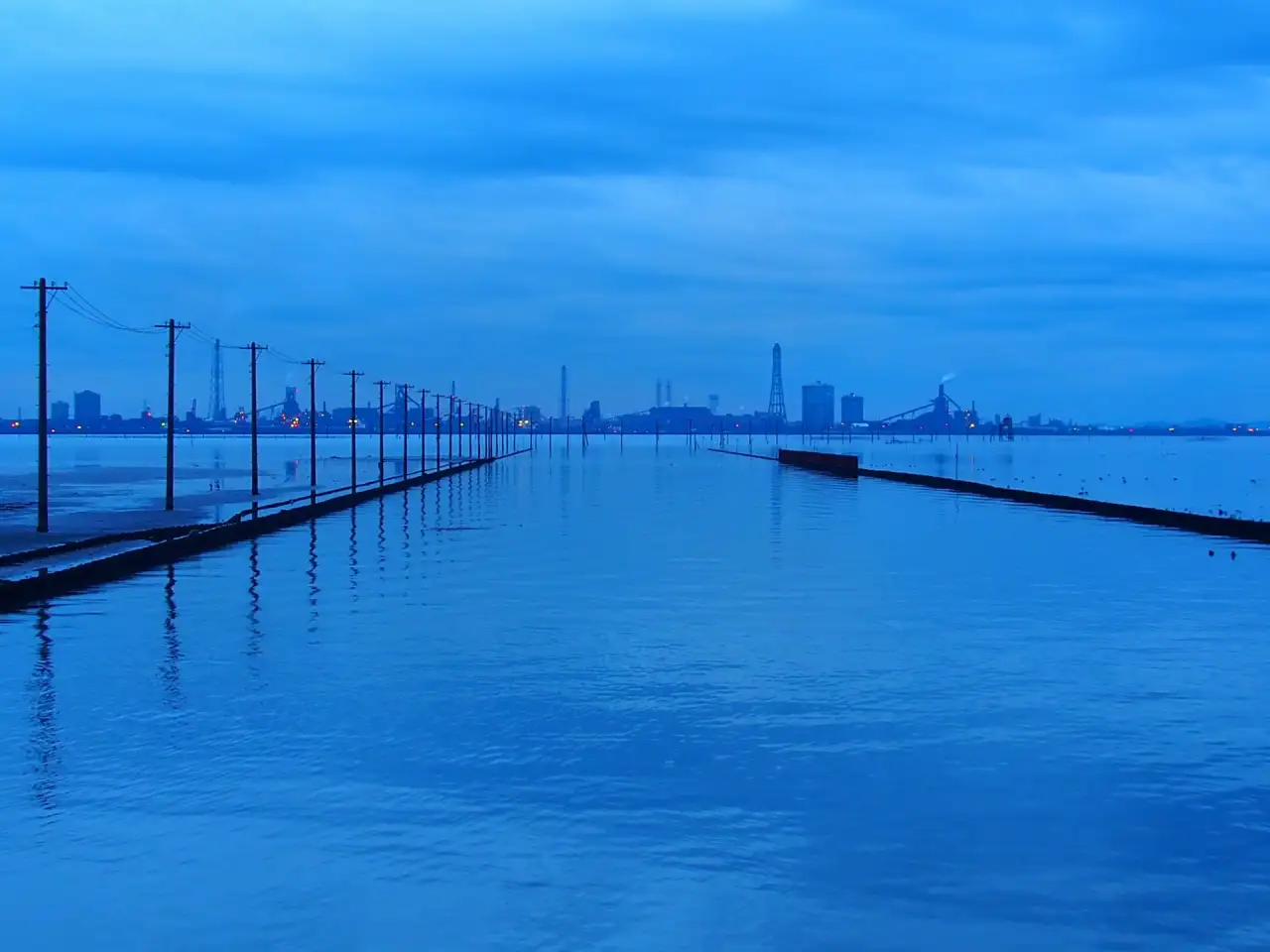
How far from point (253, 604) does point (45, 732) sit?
35.0ft

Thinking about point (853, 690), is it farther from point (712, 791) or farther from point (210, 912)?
point (210, 912)

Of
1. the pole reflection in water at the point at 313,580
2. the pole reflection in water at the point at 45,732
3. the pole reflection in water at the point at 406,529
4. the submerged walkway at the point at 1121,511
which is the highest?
the submerged walkway at the point at 1121,511

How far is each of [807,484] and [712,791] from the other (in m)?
71.1

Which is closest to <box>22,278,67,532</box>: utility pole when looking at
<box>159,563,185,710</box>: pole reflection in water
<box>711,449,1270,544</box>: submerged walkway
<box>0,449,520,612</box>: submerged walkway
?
<box>0,449,520,612</box>: submerged walkway

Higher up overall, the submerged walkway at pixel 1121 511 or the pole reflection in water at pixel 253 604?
the submerged walkway at pixel 1121 511

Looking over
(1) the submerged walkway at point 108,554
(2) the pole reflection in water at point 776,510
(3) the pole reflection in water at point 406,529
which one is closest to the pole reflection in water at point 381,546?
(3) the pole reflection in water at point 406,529

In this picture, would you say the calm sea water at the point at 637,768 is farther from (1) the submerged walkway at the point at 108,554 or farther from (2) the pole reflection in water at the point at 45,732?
(1) the submerged walkway at the point at 108,554

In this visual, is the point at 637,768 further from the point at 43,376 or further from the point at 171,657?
the point at 43,376

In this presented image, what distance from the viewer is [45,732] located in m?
13.5

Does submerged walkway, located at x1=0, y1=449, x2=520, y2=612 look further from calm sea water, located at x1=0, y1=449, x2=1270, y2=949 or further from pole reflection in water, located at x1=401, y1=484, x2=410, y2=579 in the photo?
pole reflection in water, located at x1=401, y1=484, x2=410, y2=579

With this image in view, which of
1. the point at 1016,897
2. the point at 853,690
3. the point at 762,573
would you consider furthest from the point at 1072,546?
the point at 1016,897

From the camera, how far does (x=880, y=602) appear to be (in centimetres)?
2433

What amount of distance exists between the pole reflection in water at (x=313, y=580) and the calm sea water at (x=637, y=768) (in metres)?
0.26

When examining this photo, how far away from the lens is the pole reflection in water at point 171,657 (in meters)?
15.4
